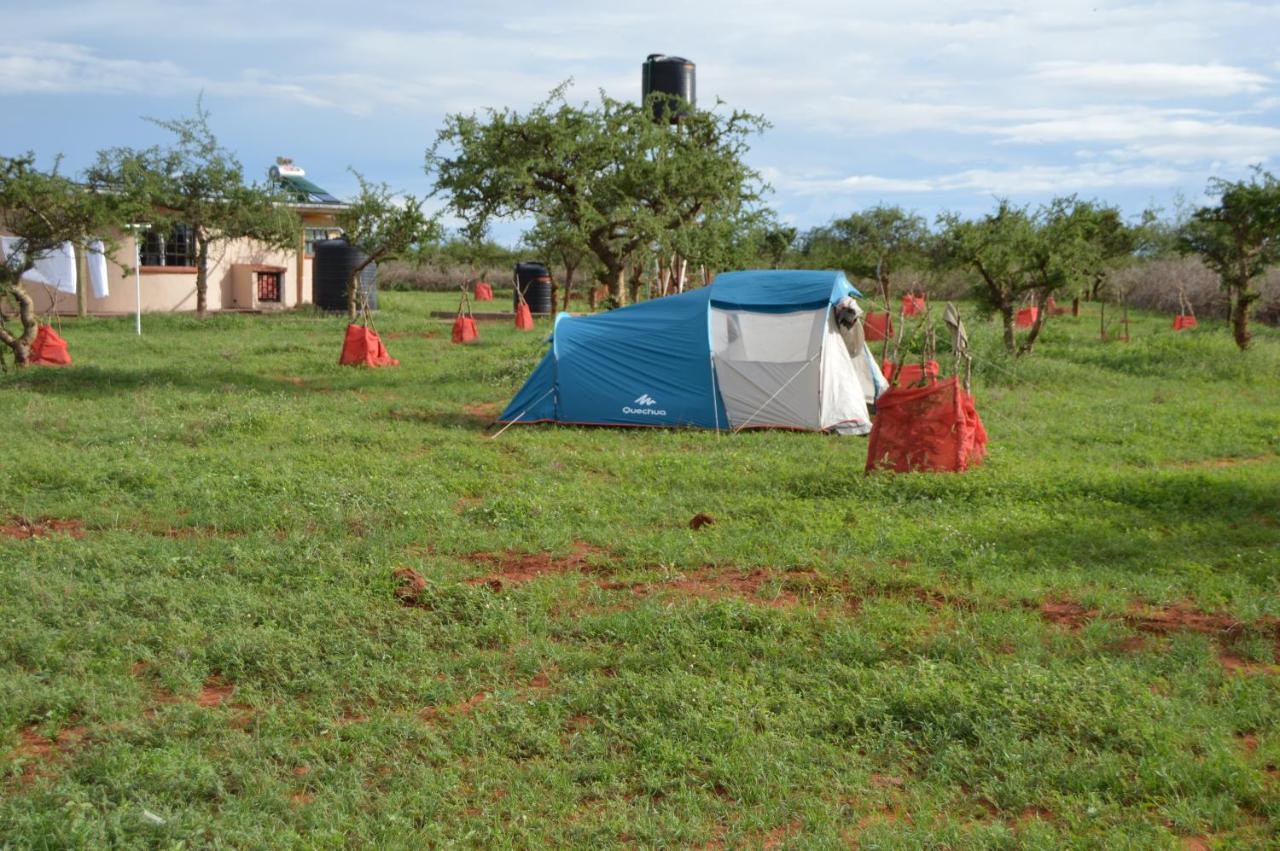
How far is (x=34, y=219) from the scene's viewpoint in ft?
51.4

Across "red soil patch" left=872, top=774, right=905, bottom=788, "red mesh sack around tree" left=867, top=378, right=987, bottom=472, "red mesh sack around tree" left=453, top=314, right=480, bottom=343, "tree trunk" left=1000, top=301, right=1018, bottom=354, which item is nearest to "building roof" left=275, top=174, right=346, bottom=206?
"red mesh sack around tree" left=453, top=314, right=480, bottom=343

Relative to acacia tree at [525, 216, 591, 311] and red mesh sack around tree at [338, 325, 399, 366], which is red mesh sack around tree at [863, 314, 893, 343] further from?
red mesh sack around tree at [338, 325, 399, 366]

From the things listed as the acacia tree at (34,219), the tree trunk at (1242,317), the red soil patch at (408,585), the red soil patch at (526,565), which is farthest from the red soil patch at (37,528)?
the tree trunk at (1242,317)

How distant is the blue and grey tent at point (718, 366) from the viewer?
12289mm

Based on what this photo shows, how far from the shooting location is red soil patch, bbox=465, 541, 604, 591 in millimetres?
6656

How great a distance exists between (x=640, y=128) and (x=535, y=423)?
6684 millimetres

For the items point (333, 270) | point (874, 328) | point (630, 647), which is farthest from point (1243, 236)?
point (333, 270)

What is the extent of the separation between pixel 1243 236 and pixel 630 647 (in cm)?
1753

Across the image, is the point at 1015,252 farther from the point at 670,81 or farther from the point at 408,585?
the point at 408,585

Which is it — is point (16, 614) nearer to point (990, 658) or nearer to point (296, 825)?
point (296, 825)

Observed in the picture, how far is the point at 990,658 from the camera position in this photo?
5211 mm

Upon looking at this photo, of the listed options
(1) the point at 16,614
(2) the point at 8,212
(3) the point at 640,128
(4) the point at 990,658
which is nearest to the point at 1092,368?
(3) the point at 640,128

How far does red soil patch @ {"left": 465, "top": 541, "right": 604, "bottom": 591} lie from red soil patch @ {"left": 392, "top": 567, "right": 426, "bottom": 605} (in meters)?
0.31

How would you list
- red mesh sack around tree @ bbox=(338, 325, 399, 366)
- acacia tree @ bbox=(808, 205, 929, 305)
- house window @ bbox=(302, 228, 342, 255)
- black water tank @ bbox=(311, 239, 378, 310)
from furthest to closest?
acacia tree @ bbox=(808, 205, 929, 305) < house window @ bbox=(302, 228, 342, 255) < black water tank @ bbox=(311, 239, 378, 310) < red mesh sack around tree @ bbox=(338, 325, 399, 366)
